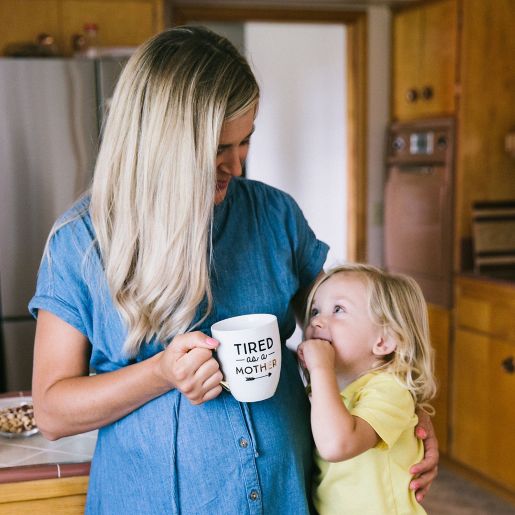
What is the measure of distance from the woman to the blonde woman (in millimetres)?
92

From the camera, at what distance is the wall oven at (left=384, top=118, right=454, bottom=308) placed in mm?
3348

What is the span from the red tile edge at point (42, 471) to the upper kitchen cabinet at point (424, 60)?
2630 mm

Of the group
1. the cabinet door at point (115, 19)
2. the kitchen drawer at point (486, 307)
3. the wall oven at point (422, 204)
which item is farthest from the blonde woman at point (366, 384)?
the cabinet door at point (115, 19)

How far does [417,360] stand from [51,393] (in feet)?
2.25

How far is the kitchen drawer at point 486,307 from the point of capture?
9.80 ft

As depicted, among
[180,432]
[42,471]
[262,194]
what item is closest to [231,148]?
[262,194]

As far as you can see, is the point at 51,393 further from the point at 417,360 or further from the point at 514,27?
the point at 514,27

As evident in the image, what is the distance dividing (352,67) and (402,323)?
264cm

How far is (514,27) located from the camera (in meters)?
3.29

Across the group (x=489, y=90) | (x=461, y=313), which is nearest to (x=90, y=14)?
(x=489, y=90)

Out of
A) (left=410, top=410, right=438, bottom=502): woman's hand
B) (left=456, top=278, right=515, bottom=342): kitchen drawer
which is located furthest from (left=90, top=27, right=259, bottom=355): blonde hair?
(left=456, top=278, right=515, bottom=342): kitchen drawer

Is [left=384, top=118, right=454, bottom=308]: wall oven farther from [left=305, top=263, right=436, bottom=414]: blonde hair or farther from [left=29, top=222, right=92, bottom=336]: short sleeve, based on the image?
[left=29, top=222, right=92, bottom=336]: short sleeve

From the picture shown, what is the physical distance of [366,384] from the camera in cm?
131

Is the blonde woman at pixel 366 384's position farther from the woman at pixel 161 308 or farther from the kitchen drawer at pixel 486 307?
the kitchen drawer at pixel 486 307
